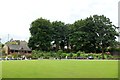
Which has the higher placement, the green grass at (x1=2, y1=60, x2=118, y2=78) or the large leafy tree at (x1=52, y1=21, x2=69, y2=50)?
the large leafy tree at (x1=52, y1=21, x2=69, y2=50)

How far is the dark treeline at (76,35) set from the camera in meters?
65.1

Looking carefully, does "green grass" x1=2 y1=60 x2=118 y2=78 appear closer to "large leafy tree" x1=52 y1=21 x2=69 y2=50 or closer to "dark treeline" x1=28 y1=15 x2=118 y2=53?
"dark treeline" x1=28 y1=15 x2=118 y2=53

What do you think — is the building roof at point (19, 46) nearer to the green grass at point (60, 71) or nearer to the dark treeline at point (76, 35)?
the dark treeline at point (76, 35)

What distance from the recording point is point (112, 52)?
64.1 m

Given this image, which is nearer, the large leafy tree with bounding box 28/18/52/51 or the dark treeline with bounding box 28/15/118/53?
the dark treeline with bounding box 28/15/118/53

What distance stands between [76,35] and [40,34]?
9.75 meters

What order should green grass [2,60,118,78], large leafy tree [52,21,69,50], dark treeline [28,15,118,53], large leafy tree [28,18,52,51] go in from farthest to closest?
1. large leafy tree [52,21,69,50]
2. large leafy tree [28,18,52,51]
3. dark treeline [28,15,118,53]
4. green grass [2,60,118,78]

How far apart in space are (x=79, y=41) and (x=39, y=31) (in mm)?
10901

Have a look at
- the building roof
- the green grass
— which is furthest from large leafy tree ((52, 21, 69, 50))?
the green grass

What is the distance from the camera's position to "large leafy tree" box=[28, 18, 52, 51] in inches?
2746

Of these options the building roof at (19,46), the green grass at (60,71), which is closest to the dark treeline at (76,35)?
the building roof at (19,46)

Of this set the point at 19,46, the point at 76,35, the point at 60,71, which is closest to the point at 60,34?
the point at 76,35

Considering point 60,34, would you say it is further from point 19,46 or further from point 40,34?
point 19,46

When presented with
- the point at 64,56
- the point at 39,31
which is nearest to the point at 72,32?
the point at 39,31
